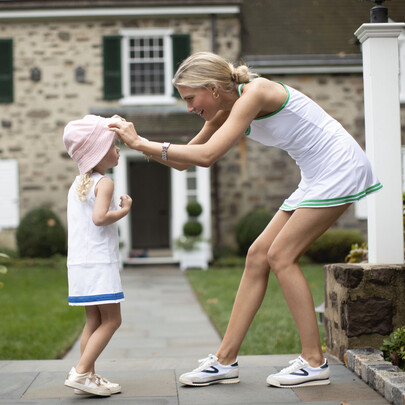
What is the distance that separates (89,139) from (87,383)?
1161 mm

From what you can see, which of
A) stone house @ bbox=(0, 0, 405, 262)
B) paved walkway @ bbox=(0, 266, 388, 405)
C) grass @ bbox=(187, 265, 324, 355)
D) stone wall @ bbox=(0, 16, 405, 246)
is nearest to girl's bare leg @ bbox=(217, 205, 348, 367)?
paved walkway @ bbox=(0, 266, 388, 405)

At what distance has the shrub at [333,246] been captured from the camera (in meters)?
13.9

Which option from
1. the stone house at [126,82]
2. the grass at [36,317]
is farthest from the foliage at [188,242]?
A: the grass at [36,317]

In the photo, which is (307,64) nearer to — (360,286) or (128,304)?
(128,304)

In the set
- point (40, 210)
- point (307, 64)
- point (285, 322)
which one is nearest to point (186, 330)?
point (285, 322)

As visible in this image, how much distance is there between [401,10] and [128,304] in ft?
17.2

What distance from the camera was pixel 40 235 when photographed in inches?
558

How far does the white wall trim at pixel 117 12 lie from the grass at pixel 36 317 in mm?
5872

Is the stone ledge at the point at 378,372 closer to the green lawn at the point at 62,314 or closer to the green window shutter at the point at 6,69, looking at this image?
the green lawn at the point at 62,314

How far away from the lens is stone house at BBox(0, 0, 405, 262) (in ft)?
48.2

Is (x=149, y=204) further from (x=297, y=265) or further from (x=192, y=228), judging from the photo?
(x=297, y=265)

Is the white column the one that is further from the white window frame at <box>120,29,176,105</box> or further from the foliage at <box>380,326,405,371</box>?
the white window frame at <box>120,29,176,105</box>

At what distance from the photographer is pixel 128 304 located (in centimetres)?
881

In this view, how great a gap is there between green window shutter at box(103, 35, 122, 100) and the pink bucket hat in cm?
1176
